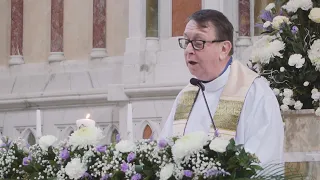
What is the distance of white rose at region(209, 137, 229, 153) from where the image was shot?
323cm

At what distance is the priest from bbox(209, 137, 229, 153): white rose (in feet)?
2.25

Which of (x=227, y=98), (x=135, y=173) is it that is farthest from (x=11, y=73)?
(x=135, y=173)

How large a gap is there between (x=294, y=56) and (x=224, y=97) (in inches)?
31.9

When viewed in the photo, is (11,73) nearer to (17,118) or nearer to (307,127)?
(17,118)

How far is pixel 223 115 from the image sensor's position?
14.0ft

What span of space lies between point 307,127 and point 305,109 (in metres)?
0.12

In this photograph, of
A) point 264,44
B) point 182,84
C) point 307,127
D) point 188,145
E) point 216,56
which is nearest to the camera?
point 188,145

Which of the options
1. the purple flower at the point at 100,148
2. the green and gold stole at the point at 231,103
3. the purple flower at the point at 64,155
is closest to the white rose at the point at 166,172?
the purple flower at the point at 100,148

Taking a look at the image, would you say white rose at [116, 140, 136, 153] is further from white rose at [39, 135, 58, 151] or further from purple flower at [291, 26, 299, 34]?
purple flower at [291, 26, 299, 34]

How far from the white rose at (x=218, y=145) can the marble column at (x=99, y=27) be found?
5.49 meters

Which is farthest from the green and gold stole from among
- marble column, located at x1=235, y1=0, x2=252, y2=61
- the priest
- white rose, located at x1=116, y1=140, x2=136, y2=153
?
marble column, located at x1=235, y1=0, x2=252, y2=61

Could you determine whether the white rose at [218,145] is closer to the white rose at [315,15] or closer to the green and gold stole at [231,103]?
the green and gold stole at [231,103]

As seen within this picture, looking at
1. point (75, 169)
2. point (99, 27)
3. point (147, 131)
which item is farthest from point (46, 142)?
point (99, 27)

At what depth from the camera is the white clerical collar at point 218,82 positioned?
4340 millimetres
